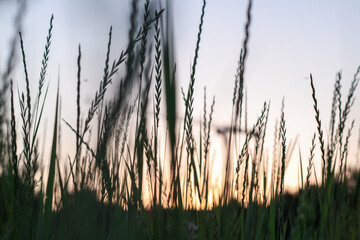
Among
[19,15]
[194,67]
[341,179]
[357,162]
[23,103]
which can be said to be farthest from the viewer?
[357,162]

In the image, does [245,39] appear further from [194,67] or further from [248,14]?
[194,67]

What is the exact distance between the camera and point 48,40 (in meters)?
1.09

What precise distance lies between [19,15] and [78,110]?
2.11 ft

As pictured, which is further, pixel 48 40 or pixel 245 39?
pixel 245 39

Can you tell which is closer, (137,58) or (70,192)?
(137,58)

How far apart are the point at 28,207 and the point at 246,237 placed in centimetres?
75

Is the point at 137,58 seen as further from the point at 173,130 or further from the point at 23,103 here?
the point at 23,103

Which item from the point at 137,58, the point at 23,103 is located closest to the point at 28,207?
the point at 23,103

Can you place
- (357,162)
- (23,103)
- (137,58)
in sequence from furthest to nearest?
(357,162) → (23,103) → (137,58)

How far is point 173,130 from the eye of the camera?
0.43 meters

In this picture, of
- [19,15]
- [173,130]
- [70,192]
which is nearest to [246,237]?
[70,192]

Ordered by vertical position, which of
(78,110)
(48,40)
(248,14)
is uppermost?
(248,14)

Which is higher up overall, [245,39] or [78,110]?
[245,39]

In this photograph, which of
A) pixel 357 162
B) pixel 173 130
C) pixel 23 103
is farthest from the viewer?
pixel 357 162
